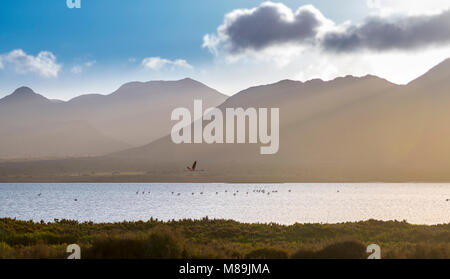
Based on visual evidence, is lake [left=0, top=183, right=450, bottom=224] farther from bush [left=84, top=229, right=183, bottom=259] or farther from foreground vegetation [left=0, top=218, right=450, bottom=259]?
bush [left=84, top=229, right=183, bottom=259]

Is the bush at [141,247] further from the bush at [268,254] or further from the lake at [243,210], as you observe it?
the lake at [243,210]

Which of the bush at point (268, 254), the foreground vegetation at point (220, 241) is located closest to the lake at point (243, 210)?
the foreground vegetation at point (220, 241)

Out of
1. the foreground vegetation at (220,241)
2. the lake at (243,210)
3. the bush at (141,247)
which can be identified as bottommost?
the lake at (243,210)

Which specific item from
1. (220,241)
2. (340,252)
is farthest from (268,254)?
(220,241)

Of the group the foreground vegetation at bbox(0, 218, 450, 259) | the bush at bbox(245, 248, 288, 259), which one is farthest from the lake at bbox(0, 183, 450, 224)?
the bush at bbox(245, 248, 288, 259)

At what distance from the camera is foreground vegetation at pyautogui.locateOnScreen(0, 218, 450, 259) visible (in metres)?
21.1

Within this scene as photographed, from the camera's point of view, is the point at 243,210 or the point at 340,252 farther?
the point at 243,210

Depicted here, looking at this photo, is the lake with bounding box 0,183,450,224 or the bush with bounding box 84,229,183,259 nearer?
the bush with bounding box 84,229,183,259

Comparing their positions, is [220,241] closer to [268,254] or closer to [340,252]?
[268,254]

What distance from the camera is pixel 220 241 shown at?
35.9m

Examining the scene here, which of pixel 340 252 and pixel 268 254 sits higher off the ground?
pixel 340 252

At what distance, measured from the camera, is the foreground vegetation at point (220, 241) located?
21062 millimetres
